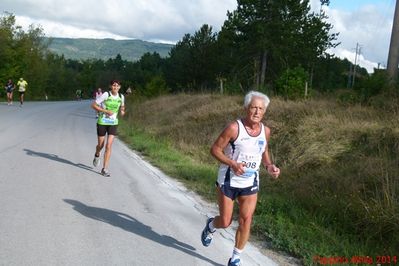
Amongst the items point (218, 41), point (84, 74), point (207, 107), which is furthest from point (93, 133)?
point (84, 74)

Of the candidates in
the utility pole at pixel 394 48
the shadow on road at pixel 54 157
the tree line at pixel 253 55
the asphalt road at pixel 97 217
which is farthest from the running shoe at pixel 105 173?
the utility pole at pixel 394 48

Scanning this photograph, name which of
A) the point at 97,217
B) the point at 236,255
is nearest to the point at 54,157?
the point at 97,217

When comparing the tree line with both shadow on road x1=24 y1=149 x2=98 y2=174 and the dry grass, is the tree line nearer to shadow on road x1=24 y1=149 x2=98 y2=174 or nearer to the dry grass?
the dry grass

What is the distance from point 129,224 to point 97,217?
501 millimetres

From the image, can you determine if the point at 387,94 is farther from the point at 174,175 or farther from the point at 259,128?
the point at 259,128

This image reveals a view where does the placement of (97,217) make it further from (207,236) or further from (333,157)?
(333,157)

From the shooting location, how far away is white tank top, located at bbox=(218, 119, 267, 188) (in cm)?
468

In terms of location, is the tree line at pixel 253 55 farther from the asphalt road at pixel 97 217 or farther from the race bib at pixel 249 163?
the race bib at pixel 249 163

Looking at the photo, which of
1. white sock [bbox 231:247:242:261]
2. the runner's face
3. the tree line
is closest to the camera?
the runner's face

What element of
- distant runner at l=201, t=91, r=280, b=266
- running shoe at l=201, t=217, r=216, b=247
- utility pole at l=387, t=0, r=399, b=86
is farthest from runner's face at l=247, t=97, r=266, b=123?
utility pole at l=387, t=0, r=399, b=86

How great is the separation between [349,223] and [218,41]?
45567 millimetres

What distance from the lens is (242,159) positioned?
15.4 ft

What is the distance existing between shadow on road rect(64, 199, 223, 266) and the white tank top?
0.97 m

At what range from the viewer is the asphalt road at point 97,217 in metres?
4.99
